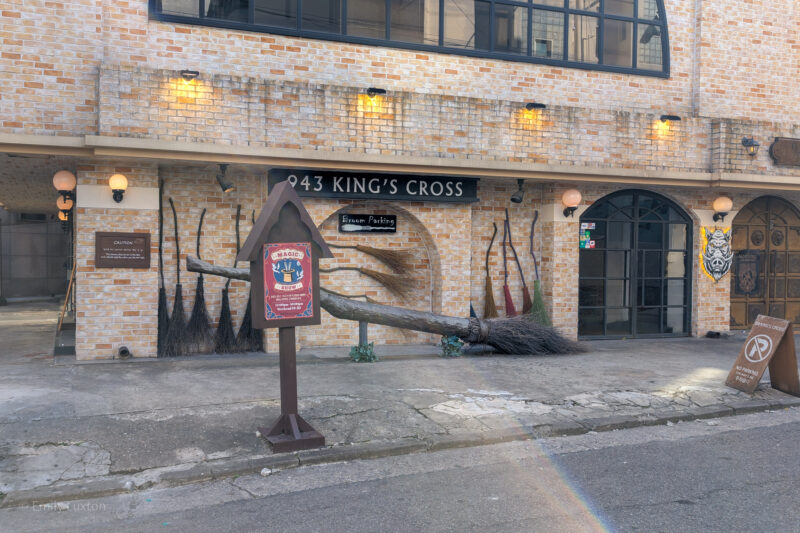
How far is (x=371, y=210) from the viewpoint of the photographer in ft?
→ 36.7

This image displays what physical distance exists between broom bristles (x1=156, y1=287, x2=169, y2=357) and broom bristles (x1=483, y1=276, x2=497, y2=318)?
5.30 m

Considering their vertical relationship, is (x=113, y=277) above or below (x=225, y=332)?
above

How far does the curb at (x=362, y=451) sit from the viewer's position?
4.96 m

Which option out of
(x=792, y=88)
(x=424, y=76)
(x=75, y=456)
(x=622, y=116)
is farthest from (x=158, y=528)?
(x=792, y=88)

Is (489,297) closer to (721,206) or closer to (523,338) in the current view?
(523,338)

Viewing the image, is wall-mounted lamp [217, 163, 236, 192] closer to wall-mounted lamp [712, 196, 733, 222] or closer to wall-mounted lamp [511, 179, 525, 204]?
wall-mounted lamp [511, 179, 525, 204]

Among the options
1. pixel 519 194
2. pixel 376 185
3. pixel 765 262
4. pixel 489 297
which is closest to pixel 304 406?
pixel 376 185

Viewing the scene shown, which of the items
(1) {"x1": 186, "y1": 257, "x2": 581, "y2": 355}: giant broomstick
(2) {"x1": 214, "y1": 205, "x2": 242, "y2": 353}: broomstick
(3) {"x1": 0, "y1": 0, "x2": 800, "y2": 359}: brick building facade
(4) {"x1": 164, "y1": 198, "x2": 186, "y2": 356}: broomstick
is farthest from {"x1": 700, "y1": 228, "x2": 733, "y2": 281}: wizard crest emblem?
(4) {"x1": 164, "y1": 198, "x2": 186, "y2": 356}: broomstick

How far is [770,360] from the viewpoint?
8547 millimetres

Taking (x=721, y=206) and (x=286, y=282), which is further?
(x=721, y=206)

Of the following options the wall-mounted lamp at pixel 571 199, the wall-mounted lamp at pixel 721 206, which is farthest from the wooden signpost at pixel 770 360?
the wall-mounted lamp at pixel 721 206

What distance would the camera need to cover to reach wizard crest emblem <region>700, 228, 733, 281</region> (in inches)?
511

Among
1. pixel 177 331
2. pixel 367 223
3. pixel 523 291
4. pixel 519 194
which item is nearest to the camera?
pixel 177 331

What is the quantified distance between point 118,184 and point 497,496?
22.9 ft
